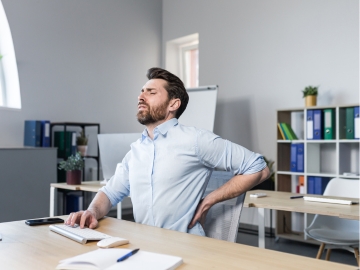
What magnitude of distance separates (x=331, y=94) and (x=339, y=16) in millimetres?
830

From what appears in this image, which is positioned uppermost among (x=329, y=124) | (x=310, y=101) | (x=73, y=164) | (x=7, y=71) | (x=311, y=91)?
(x=7, y=71)

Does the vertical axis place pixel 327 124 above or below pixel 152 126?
above

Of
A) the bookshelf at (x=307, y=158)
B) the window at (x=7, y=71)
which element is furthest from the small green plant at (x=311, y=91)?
the window at (x=7, y=71)

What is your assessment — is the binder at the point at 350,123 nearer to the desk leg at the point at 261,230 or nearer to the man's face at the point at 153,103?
the desk leg at the point at 261,230

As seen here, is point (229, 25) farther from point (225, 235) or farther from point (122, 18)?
point (225, 235)

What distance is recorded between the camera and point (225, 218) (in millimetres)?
1673

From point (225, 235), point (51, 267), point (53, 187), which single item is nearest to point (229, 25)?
point (53, 187)

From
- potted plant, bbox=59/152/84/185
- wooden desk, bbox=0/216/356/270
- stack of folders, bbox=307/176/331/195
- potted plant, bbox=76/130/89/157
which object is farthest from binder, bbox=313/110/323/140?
wooden desk, bbox=0/216/356/270

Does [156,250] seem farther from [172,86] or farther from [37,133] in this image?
[37,133]

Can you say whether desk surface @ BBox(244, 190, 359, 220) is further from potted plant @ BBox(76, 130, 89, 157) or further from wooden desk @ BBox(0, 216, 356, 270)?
potted plant @ BBox(76, 130, 89, 157)

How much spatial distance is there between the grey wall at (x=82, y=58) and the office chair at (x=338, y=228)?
3511 mm

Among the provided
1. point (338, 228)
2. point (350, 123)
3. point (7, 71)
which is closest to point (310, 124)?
point (350, 123)

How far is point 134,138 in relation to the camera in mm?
3244

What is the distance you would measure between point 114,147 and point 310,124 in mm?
2094
